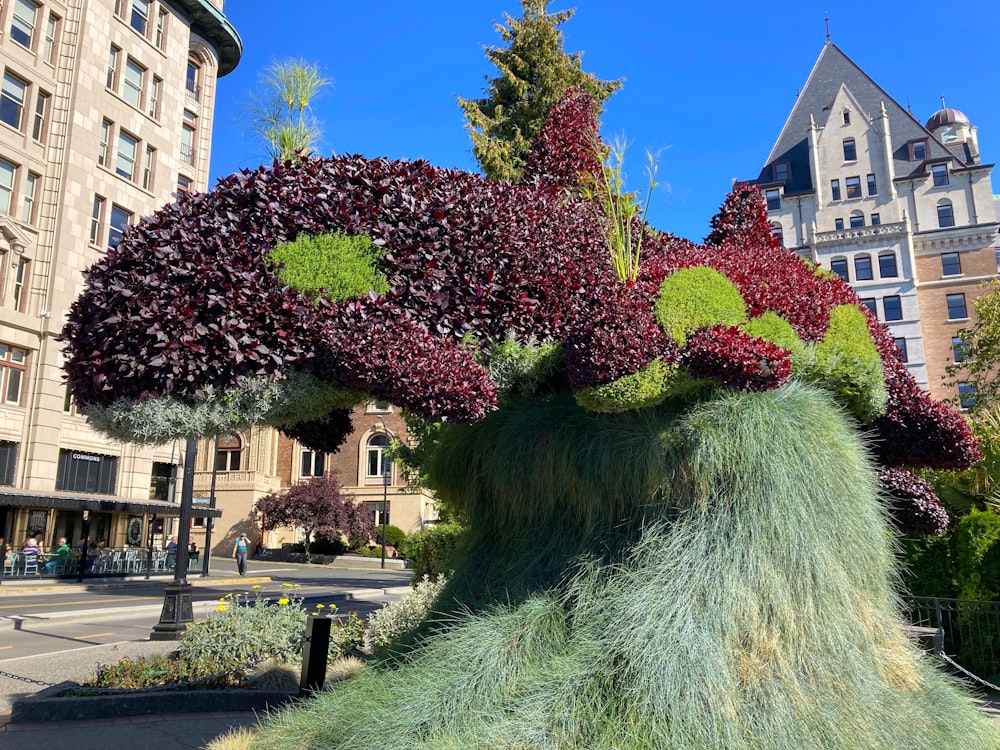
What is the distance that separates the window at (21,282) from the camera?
29453 mm

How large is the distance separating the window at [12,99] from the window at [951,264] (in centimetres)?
5120

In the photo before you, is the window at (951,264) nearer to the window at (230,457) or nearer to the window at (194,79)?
the window at (194,79)

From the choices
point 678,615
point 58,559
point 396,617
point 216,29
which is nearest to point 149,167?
point 216,29

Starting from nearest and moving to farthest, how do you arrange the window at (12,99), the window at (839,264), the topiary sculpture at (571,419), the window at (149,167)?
the topiary sculpture at (571,419)
the window at (12,99)
the window at (149,167)
the window at (839,264)

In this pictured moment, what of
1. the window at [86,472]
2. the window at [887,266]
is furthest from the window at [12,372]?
the window at [887,266]

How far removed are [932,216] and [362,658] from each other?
2037 inches

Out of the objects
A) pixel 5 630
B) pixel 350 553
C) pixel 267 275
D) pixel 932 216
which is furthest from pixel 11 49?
pixel 932 216

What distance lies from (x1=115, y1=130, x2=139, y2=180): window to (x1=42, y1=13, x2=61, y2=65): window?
3.71m

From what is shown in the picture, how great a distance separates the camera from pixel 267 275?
14.3 ft

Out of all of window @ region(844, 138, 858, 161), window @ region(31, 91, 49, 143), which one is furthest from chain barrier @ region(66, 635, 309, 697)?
window @ region(844, 138, 858, 161)

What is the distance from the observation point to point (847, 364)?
5.20m

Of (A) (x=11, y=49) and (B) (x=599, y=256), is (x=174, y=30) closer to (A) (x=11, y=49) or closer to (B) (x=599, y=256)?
(A) (x=11, y=49)

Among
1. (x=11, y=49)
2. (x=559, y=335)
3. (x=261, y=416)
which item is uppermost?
(x=11, y=49)

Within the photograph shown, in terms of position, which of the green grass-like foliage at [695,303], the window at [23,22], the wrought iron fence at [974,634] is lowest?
the wrought iron fence at [974,634]
